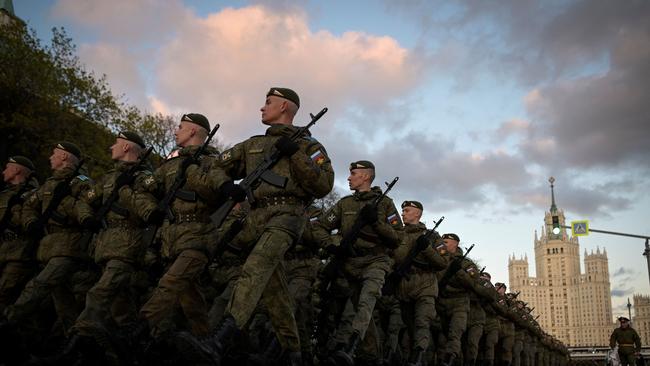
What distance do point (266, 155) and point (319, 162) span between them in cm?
43

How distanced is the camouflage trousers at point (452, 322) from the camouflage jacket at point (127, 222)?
6396 mm

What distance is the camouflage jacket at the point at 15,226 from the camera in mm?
7541

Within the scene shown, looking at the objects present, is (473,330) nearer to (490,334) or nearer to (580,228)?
(490,334)

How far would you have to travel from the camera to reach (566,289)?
591 feet

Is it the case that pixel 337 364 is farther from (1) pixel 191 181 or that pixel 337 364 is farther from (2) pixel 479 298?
(2) pixel 479 298

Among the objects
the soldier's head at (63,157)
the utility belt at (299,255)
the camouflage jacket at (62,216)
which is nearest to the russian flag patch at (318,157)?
the camouflage jacket at (62,216)

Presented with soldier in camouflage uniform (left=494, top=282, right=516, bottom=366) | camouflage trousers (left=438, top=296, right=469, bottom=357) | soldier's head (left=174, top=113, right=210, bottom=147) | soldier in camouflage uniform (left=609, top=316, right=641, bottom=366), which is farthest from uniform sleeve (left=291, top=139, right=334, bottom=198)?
soldier in camouflage uniform (left=609, top=316, right=641, bottom=366)

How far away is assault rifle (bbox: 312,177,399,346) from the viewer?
24.7 feet

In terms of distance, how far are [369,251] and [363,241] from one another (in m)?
0.14

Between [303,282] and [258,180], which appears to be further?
[303,282]

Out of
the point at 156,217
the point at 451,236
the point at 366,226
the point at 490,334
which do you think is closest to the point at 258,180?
the point at 156,217

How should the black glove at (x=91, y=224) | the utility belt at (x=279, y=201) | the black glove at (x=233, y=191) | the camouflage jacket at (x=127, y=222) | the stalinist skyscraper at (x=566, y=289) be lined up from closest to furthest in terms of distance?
the black glove at (x=233, y=191) → the utility belt at (x=279, y=201) → the camouflage jacket at (x=127, y=222) → the black glove at (x=91, y=224) → the stalinist skyscraper at (x=566, y=289)

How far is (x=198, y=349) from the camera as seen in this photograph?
3957mm

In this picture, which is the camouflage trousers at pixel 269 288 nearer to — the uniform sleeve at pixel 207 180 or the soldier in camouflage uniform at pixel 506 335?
the uniform sleeve at pixel 207 180
